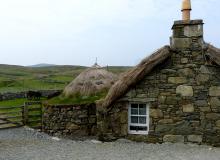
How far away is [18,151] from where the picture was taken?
13.5 meters

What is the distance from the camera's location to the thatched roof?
47.3 ft

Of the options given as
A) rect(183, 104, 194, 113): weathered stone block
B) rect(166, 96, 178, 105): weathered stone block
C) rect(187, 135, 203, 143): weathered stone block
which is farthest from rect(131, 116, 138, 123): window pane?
rect(187, 135, 203, 143): weathered stone block

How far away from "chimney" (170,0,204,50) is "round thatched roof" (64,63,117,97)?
5.02 meters

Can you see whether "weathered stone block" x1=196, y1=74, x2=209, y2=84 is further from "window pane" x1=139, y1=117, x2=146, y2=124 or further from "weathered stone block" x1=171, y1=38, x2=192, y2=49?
"window pane" x1=139, y1=117, x2=146, y2=124

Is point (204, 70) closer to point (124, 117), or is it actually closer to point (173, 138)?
point (173, 138)

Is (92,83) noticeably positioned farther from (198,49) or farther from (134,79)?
(198,49)

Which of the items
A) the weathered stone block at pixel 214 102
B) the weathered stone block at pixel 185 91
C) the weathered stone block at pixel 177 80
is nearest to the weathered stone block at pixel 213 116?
the weathered stone block at pixel 214 102

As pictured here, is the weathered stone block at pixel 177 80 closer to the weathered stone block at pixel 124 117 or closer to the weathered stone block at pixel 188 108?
the weathered stone block at pixel 188 108

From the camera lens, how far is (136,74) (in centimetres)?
1461

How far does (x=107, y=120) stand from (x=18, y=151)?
143 inches

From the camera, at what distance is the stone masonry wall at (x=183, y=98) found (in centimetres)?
1436

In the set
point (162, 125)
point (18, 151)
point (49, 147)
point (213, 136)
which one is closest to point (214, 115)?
point (213, 136)

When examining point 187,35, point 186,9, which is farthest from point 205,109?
point 186,9

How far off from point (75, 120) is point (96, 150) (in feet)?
13.1
